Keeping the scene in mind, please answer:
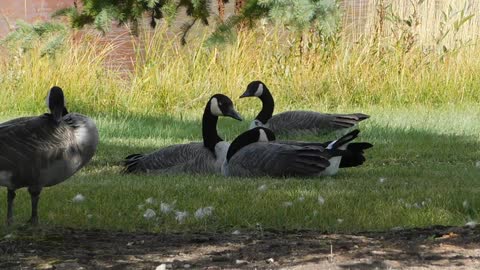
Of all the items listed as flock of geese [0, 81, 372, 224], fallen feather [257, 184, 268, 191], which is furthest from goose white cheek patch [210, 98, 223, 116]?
fallen feather [257, 184, 268, 191]

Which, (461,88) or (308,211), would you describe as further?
(461,88)

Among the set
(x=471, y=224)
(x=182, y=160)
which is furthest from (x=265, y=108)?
(x=471, y=224)

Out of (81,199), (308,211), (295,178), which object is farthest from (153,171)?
(308,211)

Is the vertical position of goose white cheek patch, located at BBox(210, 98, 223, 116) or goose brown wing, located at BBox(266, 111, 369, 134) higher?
goose white cheek patch, located at BBox(210, 98, 223, 116)

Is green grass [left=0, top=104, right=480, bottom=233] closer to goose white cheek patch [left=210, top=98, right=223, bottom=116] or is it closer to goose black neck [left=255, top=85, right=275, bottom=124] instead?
goose white cheek patch [left=210, top=98, right=223, bottom=116]

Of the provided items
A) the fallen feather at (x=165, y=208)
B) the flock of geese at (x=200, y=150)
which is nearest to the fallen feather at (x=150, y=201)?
the fallen feather at (x=165, y=208)

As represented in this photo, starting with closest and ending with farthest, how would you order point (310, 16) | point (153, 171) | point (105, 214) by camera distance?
point (310, 16) → point (105, 214) → point (153, 171)

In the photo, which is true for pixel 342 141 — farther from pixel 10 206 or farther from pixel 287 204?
pixel 10 206

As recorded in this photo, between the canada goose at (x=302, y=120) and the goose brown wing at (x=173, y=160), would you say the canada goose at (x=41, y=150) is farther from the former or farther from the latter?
the canada goose at (x=302, y=120)

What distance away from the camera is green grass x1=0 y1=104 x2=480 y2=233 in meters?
6.81

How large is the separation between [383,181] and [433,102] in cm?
742

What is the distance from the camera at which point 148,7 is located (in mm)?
7367

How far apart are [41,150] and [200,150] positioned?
3.83 metres

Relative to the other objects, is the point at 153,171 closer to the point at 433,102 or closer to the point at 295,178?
the point at 295,178
